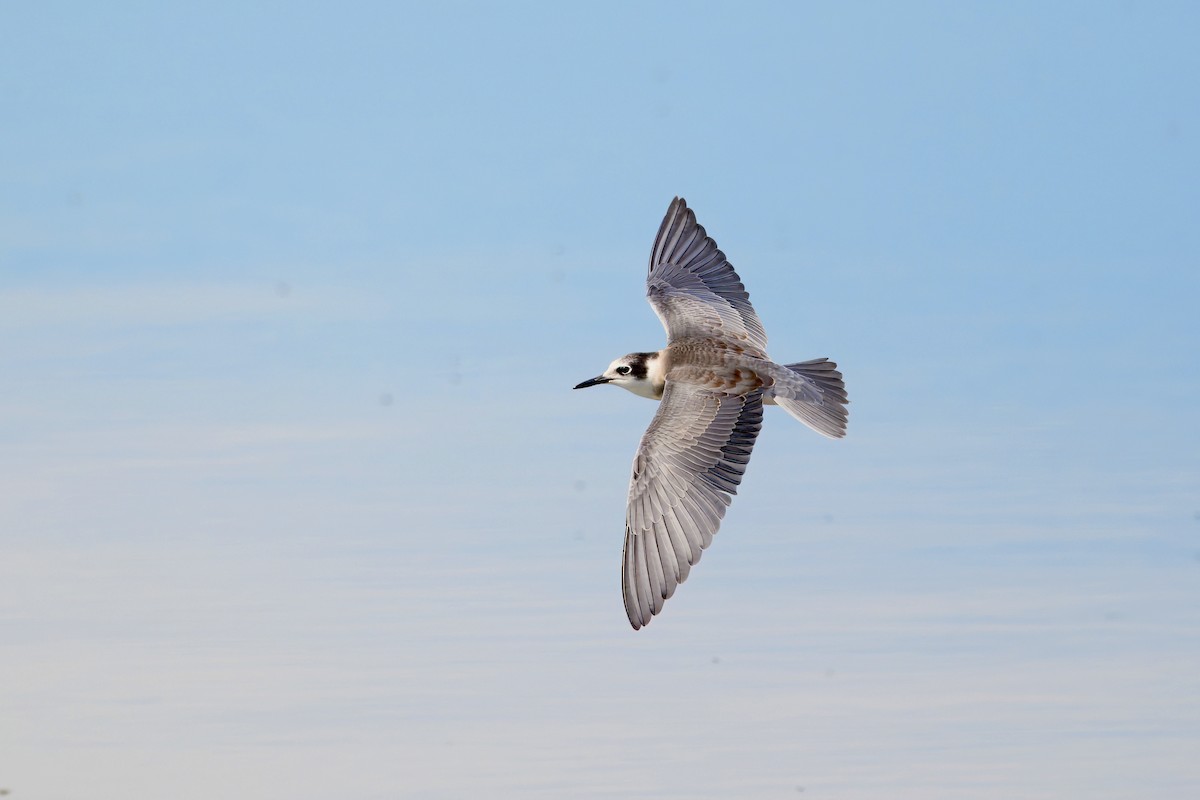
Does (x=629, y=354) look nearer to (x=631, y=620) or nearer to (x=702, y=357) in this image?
(x=702, y=357)

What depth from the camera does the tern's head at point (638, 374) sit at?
51.0ft

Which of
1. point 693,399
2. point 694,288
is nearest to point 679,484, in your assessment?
point 693,399

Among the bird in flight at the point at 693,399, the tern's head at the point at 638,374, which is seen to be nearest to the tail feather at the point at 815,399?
the bird in flight at the point at 693,399

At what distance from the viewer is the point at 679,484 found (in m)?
13.6

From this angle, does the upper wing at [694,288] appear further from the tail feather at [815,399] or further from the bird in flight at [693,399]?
the tail feather at [815,399]

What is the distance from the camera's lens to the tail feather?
15.3 metres

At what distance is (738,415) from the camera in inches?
561

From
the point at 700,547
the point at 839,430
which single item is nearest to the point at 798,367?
the point at 839,430

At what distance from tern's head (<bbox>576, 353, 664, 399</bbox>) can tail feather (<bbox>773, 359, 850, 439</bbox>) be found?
3.90 ft

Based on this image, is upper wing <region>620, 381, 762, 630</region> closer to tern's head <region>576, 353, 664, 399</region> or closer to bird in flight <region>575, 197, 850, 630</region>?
bird in flight <region>575, 197, 850, 630</region>

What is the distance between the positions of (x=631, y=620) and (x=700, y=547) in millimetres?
923

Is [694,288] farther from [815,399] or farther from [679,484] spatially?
[679,484]

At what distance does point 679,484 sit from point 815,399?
97.4 inches

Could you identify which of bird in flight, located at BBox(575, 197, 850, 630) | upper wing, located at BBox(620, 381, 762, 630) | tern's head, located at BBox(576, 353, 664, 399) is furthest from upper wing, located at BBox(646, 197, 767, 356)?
upper wing, located at BBox(620, 381, 762, 630)
